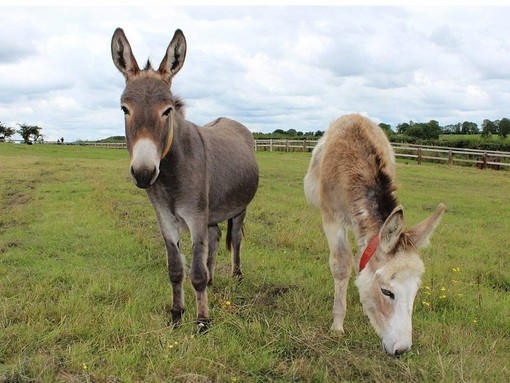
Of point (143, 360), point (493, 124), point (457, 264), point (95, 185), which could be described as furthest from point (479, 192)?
point (493, 124)

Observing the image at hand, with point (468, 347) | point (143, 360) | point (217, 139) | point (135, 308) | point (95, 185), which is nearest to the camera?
point (143, 360)

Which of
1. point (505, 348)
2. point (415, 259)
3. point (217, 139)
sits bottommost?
point (505, 348)

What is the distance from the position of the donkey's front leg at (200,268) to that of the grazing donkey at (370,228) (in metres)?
1.35

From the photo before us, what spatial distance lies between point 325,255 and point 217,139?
3008 mm

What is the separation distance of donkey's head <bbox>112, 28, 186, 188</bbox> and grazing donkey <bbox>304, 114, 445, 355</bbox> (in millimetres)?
1878

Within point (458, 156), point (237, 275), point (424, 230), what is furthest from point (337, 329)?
point (458, 156)

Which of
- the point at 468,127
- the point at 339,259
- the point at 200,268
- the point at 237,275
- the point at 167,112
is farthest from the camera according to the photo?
the point at 468,127

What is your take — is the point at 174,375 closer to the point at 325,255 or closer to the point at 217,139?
the point at 217,139

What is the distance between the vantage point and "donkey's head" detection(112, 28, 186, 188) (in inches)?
152

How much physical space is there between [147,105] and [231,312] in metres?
2.32

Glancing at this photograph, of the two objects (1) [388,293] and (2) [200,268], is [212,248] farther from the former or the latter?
(1) [388,293]

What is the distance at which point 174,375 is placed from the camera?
3695 millimetres

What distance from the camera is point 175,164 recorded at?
185 inches

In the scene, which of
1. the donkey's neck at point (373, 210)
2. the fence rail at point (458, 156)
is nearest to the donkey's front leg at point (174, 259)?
the donkey's neck at point (373, 210)
